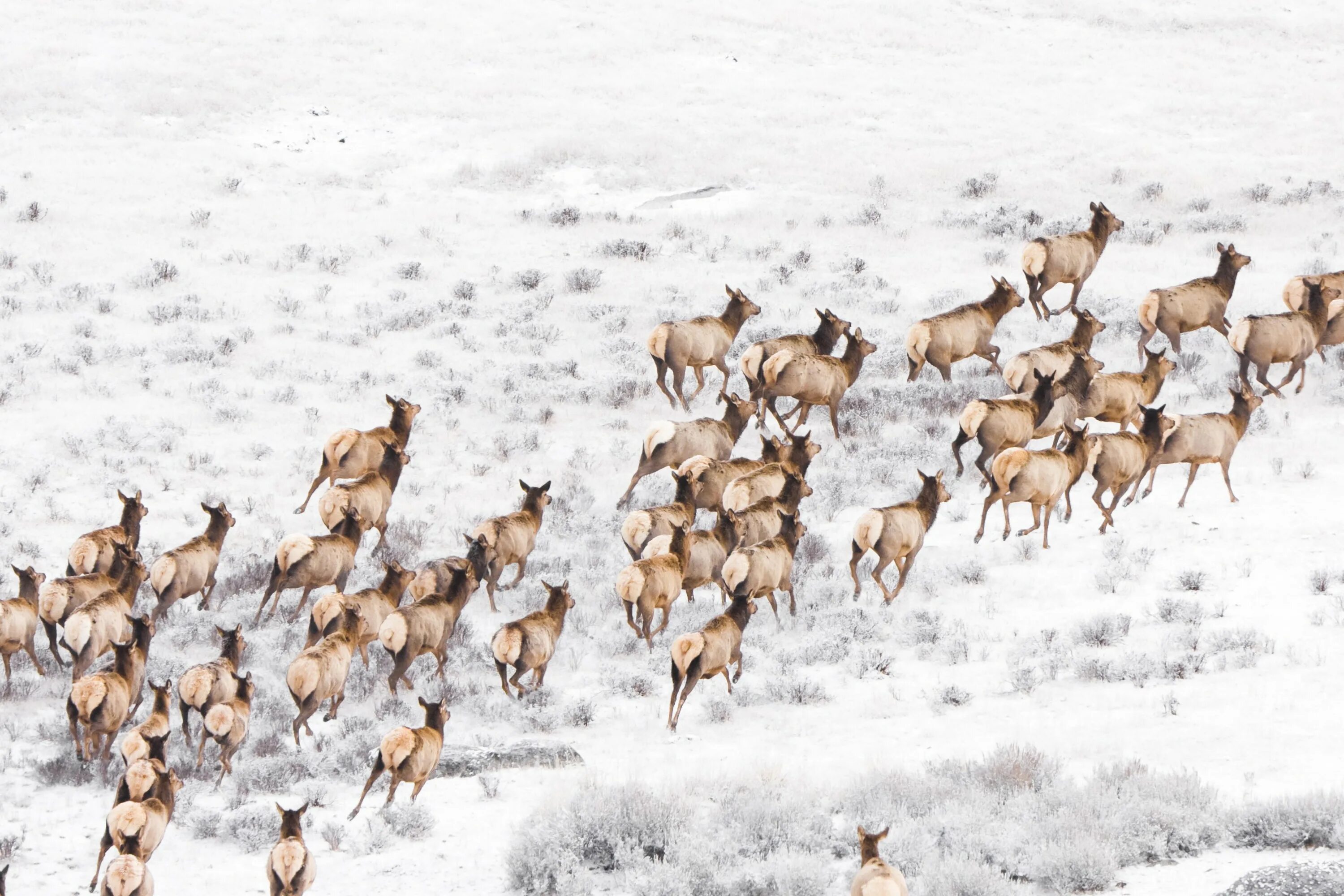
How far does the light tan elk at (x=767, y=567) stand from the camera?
11.8m

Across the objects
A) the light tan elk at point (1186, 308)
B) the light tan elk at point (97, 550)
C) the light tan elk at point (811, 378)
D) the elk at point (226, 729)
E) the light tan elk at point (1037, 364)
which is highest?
the light tan elk at point (1186, 308)

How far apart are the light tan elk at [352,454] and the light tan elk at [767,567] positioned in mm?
4553

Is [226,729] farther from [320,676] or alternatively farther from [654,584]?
[654,584]

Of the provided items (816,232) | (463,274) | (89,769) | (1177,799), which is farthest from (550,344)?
(1177,799)

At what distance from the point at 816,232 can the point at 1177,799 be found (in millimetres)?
18483

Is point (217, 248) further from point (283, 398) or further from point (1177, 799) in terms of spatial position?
point (1177, 799)

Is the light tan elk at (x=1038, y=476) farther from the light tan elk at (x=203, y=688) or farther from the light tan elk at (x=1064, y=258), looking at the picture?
the light tan elk at (x=203, y=688)

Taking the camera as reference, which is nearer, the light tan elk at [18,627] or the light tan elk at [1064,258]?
the light tan elk at [18,627]

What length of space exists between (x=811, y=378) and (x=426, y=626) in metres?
6.92

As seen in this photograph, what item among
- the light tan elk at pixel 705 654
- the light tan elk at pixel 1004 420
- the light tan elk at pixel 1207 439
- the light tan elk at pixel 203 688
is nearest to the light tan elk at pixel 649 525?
the light tan elk at pixel 705 654

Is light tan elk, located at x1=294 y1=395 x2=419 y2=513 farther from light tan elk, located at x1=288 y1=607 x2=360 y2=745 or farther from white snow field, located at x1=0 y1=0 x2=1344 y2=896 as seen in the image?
light tan elk, located at x1=288 y1=607 x2=360 y2=745

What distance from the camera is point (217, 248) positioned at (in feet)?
78.9

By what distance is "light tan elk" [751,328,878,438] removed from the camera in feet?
54.0

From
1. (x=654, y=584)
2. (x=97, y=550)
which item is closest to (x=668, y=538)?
(x=654, y=584)
